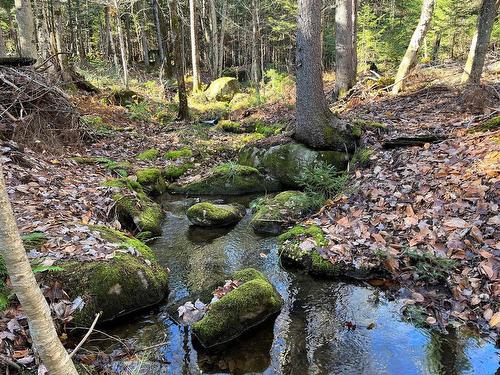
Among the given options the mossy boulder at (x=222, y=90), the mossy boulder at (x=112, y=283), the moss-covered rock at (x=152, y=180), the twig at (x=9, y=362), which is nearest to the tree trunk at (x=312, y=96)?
the moss-covered rock at (x=152, y=180)

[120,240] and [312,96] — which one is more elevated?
[312,96]

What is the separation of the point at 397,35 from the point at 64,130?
71.9 ft

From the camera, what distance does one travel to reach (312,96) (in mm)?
9125

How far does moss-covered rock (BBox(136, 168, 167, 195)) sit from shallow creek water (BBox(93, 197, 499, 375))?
4173 mm

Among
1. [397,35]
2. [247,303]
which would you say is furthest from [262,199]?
[397,35]

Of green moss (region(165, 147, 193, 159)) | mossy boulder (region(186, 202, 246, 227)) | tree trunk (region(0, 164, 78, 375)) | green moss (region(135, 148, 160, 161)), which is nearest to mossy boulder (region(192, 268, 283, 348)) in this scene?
tree trunk (region(0, 164, 78, 375))

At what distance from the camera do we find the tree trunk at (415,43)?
12266mm

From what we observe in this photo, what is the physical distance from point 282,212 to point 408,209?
2.47 m

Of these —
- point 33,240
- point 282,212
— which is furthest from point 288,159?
point 33,240

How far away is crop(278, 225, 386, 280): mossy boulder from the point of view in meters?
5.56

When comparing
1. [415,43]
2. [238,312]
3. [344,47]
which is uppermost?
[344,47]

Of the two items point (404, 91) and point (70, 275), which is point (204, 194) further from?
point (404, 91)

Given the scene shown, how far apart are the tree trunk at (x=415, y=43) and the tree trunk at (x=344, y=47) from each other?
1888mm

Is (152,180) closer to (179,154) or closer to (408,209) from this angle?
(179,154)
